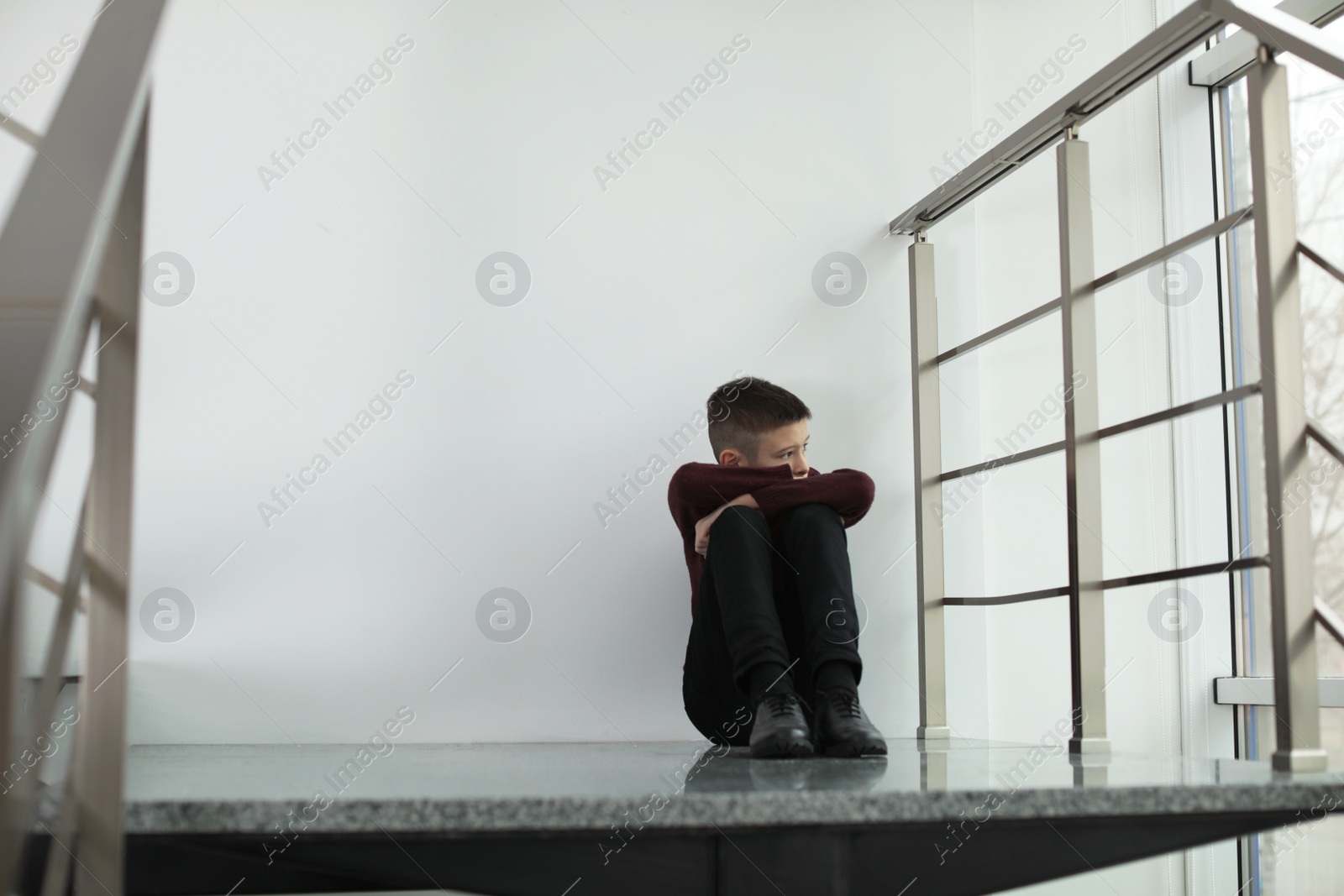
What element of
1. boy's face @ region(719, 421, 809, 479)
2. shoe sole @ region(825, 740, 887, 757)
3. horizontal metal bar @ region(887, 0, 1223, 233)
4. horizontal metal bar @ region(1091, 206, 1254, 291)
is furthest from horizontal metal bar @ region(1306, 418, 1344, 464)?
boy's face @ region(719, 421, 809, 479)

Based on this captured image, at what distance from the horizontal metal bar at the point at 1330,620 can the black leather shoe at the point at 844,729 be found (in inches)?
19.1

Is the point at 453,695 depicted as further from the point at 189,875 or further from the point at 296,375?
the point at 189,875

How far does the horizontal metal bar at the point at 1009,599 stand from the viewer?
1495mm

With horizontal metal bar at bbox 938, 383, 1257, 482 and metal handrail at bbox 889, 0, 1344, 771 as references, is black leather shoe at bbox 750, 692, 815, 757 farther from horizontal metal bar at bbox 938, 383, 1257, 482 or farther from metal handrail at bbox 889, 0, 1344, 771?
horizontal metal bar at bbox 938, 383, 1257, 482

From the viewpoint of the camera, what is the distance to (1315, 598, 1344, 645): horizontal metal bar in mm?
1098

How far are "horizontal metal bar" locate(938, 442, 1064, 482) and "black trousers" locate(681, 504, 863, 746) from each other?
328mm

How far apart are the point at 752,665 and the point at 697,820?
443 millimetres

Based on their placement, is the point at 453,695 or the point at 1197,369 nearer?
the point at 453,695

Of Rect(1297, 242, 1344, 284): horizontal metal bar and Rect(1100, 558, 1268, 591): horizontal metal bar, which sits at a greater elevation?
Rect(1297, 242, 1344, 284): horizontal metal bar

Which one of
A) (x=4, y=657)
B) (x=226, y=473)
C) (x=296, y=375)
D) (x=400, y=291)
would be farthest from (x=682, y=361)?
(x=4, y=657)

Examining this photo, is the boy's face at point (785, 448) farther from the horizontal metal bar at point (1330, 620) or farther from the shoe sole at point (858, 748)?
the horizontal metal bar at point (1330, 620)

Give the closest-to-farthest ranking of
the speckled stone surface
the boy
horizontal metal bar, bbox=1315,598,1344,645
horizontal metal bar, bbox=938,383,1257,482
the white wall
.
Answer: the speckled stone surface → horizontal metal bar, bbox=1315,598,1344,645 → horizontal metal bar, bbox=938,383,1257,482 → the boy → the white wall

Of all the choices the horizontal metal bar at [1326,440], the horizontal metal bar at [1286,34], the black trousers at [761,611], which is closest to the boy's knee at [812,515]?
the black trousers at [761,611]

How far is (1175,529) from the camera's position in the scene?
6.44ft
